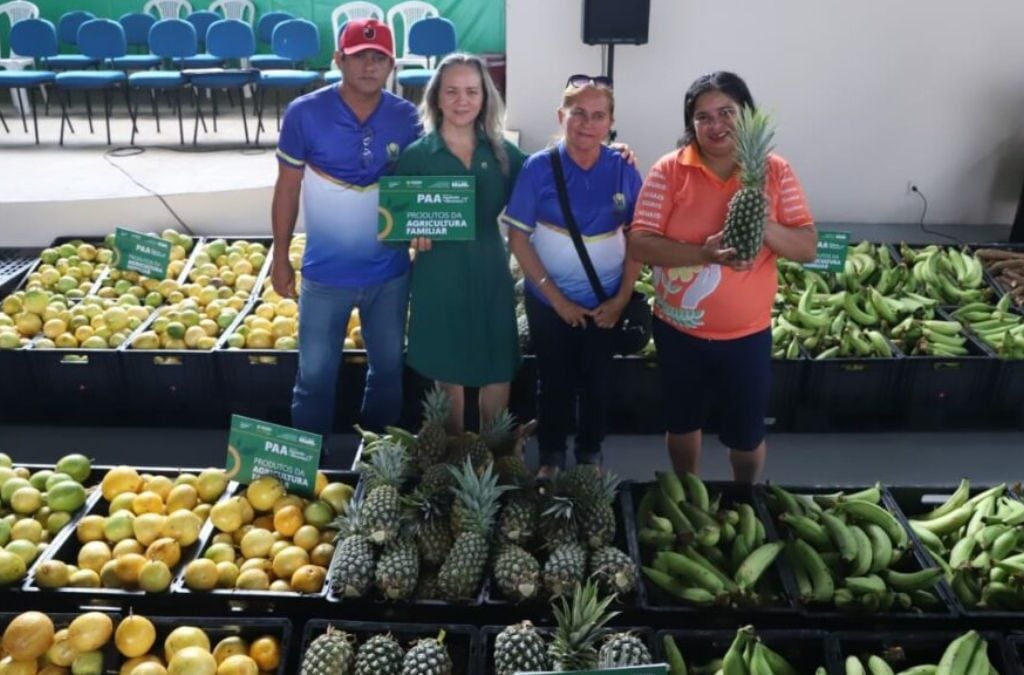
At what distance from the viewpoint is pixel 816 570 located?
2137 mm

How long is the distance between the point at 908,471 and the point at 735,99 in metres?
1.91

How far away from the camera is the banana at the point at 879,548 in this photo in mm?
2172

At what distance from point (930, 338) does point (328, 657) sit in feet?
9.58

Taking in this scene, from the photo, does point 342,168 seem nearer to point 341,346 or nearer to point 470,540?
point 341,346

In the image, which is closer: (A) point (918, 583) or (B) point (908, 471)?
(A) point (918, 583)

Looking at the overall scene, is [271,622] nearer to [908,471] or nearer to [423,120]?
[423,120]

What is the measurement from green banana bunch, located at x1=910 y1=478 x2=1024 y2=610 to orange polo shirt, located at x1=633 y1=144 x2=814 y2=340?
71 cm

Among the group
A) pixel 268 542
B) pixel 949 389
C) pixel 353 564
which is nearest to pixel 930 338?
pixel 949 389

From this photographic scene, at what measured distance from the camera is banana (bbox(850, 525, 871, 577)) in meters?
2.15

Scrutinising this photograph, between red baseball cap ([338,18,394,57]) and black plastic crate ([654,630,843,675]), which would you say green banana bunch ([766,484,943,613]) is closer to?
black plastic crate ([654,630,843,675])

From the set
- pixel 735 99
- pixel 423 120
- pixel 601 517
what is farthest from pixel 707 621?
pixel 423 120

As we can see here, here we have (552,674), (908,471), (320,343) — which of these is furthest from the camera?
(908,471)

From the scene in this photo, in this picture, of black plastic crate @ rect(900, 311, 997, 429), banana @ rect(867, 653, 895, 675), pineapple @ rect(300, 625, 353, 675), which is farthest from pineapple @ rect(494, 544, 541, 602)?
black plastic crate @ rect(900, 311, 997, 429)

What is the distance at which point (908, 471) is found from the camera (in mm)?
3463
